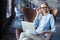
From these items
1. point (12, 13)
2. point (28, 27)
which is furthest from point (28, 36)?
point (12, 13)

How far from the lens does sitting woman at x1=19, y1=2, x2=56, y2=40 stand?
1880 mm

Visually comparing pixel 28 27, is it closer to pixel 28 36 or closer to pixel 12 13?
pixel 28 36

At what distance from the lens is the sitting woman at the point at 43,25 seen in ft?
6.17

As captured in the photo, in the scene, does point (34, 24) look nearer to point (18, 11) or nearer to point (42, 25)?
point (42, 25)

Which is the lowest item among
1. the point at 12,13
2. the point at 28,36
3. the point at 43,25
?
the point at 28,36

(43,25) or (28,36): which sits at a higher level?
(43,25)

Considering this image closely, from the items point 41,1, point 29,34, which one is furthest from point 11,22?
point 41,1

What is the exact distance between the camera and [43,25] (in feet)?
6.26

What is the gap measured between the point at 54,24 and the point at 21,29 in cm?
33

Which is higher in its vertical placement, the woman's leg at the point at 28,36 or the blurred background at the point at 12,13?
the blurred background at the point at 12,13

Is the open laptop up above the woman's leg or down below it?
above

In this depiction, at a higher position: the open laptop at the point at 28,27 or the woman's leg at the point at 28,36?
the open laptop at the point at 28,27

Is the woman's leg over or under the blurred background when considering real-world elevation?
under

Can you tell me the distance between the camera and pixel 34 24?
1.91 m
